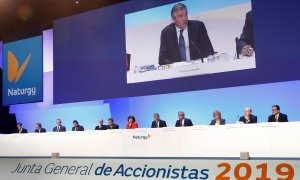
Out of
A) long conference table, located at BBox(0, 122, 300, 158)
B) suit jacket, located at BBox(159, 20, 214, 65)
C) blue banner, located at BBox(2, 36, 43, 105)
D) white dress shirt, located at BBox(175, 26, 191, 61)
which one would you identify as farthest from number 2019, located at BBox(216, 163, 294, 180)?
blue banner, located at BBox(2, 36, 43, 105)

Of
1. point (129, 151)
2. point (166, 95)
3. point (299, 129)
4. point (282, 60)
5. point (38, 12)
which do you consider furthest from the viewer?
point (38, 12)

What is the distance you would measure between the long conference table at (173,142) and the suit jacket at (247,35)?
10.4 ft

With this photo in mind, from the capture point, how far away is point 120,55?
8.96 m

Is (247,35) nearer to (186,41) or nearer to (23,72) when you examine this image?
(186,41)

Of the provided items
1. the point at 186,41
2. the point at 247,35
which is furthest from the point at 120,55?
the point at 247,35

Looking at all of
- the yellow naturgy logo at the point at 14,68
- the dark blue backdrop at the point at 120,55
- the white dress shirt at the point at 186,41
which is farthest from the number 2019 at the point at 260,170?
the yellow naturgy logo at the point at 14,68

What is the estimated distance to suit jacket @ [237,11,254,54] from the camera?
712 centimetres

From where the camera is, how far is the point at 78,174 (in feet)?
10.8

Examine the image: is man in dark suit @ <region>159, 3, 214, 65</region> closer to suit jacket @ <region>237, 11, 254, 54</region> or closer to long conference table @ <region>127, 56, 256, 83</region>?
long conference table @ <region>127, 56, 256, 83</region>

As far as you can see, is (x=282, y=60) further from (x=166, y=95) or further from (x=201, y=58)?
(x=166, y=95)

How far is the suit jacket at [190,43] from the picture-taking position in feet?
25.5

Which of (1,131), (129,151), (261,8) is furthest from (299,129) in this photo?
(1,131)

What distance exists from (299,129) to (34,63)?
28.8ft

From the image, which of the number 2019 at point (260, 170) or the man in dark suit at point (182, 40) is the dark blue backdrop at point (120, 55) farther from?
the number 2019 at point (260, 170)
